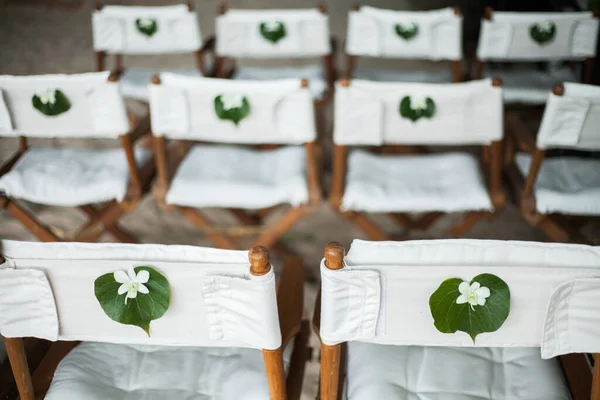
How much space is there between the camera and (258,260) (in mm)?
1044

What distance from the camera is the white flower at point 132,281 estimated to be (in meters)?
1.11

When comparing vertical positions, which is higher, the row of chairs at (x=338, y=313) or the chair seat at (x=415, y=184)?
the row of chairs at (x=338, y=313)

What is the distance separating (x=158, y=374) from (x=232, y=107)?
882 millimetres

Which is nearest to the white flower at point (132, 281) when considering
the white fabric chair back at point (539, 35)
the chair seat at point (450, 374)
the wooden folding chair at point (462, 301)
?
the wooden folding chair at point (462, 301)

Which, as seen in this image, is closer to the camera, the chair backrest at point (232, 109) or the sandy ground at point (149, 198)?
the chair backrest at point (232, 109)

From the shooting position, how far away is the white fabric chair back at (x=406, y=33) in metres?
2.83

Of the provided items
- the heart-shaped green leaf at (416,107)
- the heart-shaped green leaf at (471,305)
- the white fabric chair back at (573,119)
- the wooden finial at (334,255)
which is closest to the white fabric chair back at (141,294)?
the wooden finial at (334,255)

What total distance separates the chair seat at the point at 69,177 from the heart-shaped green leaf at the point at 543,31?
1884 mm

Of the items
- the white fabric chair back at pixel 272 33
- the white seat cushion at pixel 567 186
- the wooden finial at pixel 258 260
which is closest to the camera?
the wooden finial at pixel 258 260

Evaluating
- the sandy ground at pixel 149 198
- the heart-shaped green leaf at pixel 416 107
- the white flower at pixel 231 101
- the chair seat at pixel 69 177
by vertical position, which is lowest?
the sandy ground at pixel 149 198

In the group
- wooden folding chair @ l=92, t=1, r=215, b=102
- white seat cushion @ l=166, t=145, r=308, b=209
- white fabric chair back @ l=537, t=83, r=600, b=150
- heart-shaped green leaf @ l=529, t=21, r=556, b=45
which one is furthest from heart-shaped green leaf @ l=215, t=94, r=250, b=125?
heart-shaped green leaf @ l=529, t=21, r=556, b=45

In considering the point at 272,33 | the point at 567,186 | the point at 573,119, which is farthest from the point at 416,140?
the point at 272,33

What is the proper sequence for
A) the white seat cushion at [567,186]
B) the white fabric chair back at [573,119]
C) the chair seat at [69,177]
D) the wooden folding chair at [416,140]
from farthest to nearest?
the chair seat at [69,177] < the white seat cushion at [567,186] < the wooden folding chair at [416,140] < the white fabric chair back at [573,119]

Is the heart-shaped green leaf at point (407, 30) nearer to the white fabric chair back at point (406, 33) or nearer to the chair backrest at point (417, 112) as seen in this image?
the white fabric chair back at point (406, 33)
